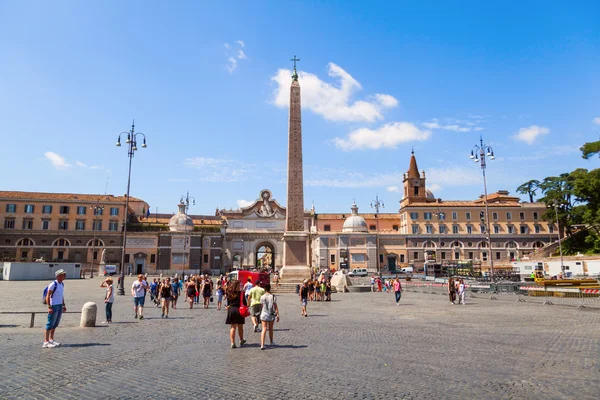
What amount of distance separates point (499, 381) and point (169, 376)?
4475 millimetres

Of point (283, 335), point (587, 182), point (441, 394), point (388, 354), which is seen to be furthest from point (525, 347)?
point (587, 182)

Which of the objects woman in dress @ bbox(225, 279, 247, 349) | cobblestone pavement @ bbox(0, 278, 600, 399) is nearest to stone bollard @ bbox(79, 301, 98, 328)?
cobblestone pavement @ bbox(0, 278, 600, 399)

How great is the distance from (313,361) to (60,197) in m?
54.0

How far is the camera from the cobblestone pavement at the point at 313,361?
5.12m

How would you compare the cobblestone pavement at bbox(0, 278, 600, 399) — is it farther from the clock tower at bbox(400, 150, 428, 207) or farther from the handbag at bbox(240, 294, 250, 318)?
the clock tower at bbox(400, 150, 428, 207)

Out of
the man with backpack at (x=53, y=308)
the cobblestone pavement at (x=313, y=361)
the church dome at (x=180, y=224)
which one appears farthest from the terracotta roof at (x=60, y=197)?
the man with backpack at (x=53, y=308)

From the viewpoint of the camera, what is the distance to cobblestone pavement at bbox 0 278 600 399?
5.12 meters

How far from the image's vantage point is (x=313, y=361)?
6.68 metres

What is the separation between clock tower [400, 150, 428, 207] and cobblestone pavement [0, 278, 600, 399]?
1871 inches

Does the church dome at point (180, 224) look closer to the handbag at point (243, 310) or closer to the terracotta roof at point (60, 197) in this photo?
the terracotta roof at point (60, 197)

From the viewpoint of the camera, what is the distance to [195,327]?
10859 mm

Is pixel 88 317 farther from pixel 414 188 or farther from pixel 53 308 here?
pixel 414 188

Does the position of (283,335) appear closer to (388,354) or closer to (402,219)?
(388,354)

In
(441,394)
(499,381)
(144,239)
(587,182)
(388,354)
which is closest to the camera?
(441,394)
